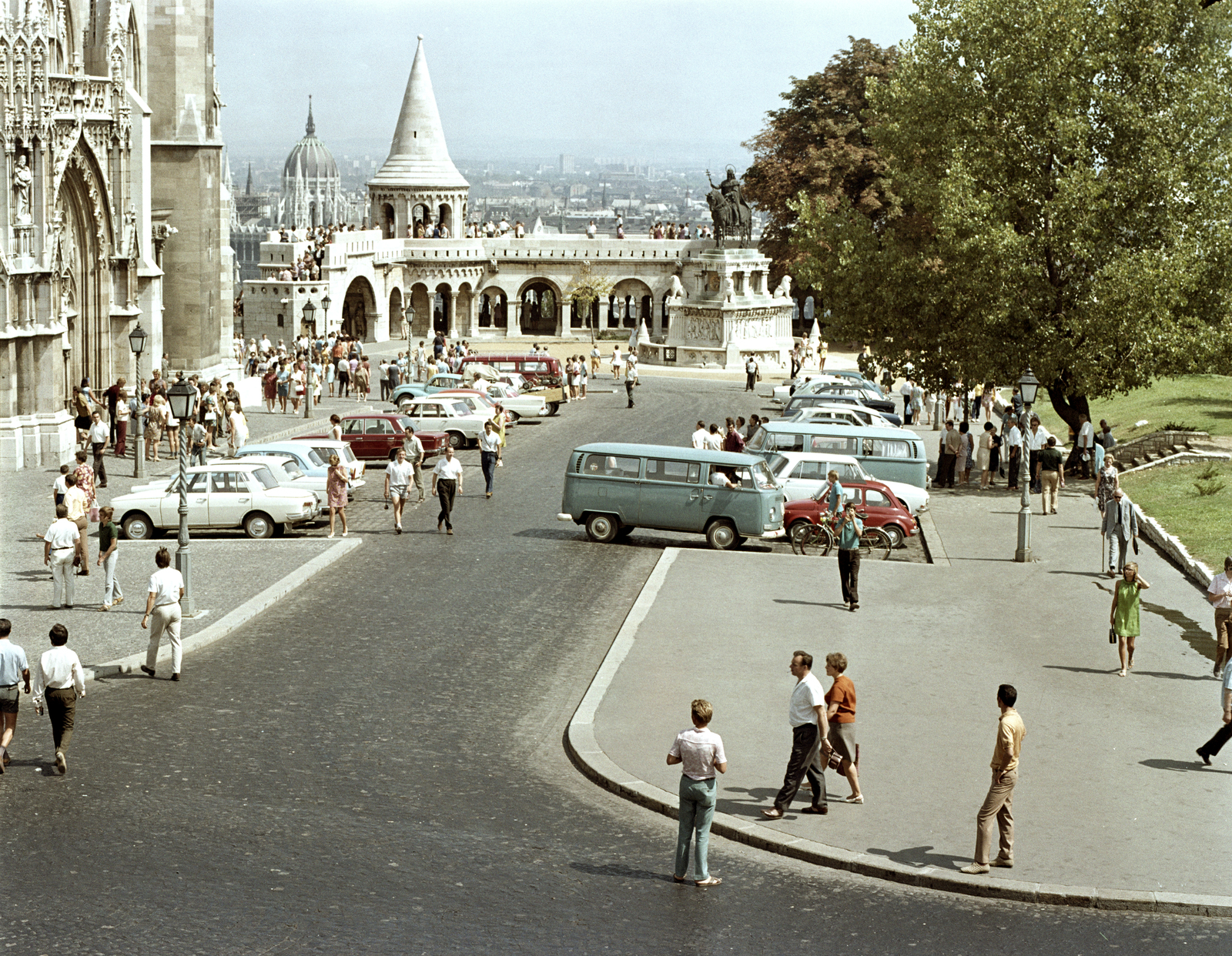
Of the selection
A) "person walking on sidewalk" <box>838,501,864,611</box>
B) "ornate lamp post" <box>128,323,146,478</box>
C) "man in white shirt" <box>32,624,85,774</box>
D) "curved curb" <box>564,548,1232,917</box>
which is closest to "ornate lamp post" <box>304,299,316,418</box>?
"ornate lamp post" <box>128,323,146,478</box>

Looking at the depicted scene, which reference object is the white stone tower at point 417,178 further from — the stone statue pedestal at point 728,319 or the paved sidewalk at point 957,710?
the paved sidewalk at point 957,710

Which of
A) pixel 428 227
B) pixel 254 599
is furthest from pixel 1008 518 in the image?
pixel 428 227

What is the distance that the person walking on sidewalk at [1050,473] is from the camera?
1237 inches

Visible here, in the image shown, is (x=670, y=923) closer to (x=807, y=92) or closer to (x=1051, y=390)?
(x=1051, y=390)

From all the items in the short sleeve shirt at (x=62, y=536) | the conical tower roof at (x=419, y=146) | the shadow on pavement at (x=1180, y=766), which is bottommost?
the shadow on pavement at (x=1180, y=766)

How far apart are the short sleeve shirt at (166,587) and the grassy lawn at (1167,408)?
2591 centimetres

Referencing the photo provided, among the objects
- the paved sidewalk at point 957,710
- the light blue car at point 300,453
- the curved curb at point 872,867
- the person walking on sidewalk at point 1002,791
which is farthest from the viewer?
the light blue car at point 300,453

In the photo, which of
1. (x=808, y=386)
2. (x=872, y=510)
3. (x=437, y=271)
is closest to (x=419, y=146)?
(x=437, y=271)

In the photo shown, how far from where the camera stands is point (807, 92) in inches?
3253

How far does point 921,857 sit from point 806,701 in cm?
153

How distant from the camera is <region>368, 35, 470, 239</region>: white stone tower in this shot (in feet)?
310

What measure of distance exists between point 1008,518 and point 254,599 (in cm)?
1521

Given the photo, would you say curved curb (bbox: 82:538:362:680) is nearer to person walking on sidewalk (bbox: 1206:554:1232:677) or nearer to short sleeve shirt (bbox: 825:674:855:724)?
short sleeve shirt (bbox: 825:674:855:724)

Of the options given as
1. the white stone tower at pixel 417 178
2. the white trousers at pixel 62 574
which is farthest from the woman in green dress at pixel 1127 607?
the white stone tower at pixel 417 178
